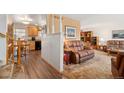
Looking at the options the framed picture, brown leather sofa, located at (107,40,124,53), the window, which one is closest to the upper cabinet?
the window

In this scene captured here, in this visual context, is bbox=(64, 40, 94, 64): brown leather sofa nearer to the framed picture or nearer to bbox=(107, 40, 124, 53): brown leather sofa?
the framed picture

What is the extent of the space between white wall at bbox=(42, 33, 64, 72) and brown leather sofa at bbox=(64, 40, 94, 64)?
0.62 ft

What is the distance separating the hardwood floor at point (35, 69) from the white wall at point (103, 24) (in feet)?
3.97

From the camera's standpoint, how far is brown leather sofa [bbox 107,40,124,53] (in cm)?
210

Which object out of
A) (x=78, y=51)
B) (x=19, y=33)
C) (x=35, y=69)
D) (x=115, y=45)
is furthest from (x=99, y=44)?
(x=19, y=33)

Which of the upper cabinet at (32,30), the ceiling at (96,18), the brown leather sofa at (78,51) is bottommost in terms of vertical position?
the brown leather sofa at (78,51)

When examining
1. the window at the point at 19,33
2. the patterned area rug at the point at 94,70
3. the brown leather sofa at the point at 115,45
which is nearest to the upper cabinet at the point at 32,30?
the window at the point at 19,33

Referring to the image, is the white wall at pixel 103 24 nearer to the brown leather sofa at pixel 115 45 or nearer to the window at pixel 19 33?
the brown leather sofa at pixel 115 45

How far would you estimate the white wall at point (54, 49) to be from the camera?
2.48 m

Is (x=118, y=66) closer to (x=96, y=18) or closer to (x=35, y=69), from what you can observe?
(x=96, y=18)
